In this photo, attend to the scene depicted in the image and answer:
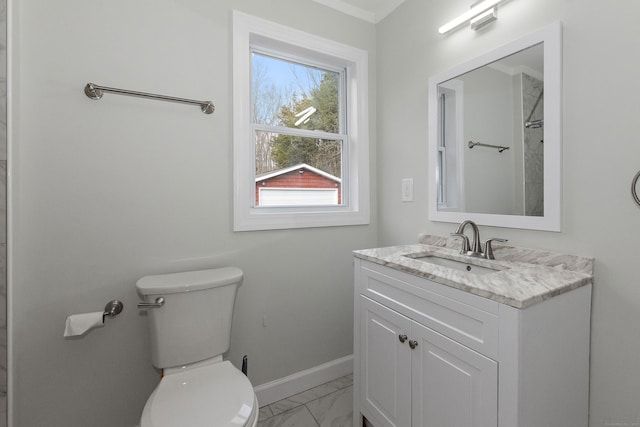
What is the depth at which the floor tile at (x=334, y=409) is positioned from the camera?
159cm

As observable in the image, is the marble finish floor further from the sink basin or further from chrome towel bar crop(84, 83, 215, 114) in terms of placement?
chrome towel bar crop(84, 83, 215, 114)

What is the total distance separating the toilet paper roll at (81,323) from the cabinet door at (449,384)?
52.6 inches

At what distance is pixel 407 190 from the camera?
1890mm

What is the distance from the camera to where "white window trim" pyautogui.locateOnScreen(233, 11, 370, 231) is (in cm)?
164

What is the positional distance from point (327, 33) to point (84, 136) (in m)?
1.50

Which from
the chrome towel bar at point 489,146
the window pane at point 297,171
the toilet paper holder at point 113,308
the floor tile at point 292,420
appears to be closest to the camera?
the toilet paper holder at point 113,308

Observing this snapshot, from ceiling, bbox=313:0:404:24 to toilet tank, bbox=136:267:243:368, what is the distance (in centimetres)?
182

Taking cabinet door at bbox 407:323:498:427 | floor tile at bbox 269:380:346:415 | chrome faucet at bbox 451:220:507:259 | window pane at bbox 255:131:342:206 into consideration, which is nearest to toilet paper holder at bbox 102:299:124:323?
window pane at bbox 255:131:342:206

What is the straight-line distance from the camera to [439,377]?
42.8 inches

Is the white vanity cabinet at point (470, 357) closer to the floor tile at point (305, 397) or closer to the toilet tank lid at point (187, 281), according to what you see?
the floor tile at point (305, 397)

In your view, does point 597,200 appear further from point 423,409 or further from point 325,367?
point 325,367

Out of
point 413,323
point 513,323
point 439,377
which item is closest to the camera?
point 513,323

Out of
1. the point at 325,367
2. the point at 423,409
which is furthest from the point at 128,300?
the point at 423,409

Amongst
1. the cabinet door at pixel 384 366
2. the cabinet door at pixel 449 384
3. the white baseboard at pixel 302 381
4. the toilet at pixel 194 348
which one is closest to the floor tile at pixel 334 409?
the white baseboard at pixel 302 381
